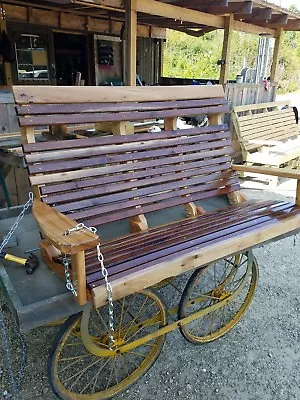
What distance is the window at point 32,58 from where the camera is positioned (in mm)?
6809

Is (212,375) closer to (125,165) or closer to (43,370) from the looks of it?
(43,370)

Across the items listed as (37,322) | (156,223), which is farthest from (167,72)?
(37,322)

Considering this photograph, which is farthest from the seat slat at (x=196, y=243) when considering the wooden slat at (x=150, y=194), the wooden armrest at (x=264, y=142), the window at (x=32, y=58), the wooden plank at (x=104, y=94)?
the window at (x=32, y=58)

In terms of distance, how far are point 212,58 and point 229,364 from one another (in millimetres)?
17455

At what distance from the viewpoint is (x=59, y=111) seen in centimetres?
201

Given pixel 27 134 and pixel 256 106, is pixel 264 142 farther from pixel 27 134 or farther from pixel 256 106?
pixel 27 134

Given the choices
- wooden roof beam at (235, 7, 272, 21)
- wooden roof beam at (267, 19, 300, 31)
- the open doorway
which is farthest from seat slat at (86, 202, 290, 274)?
the open doorway

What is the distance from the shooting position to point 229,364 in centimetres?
213

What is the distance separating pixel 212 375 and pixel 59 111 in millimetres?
1741

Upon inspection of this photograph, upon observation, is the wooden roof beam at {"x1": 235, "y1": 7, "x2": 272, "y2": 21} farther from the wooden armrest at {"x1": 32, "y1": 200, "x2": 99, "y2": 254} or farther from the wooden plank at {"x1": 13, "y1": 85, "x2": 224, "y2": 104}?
the wooden armrest at {"x1": 32, "y1": 200, "x2": 99, "y2": 254}

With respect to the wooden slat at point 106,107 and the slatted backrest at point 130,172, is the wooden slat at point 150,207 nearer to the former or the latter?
the slatted backrest at point 130,172

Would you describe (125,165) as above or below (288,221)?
above

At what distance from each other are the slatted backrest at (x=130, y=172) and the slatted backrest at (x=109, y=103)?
0.13 metres

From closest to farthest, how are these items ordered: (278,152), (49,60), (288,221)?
(288,221) → (278,152) → (49,60)
